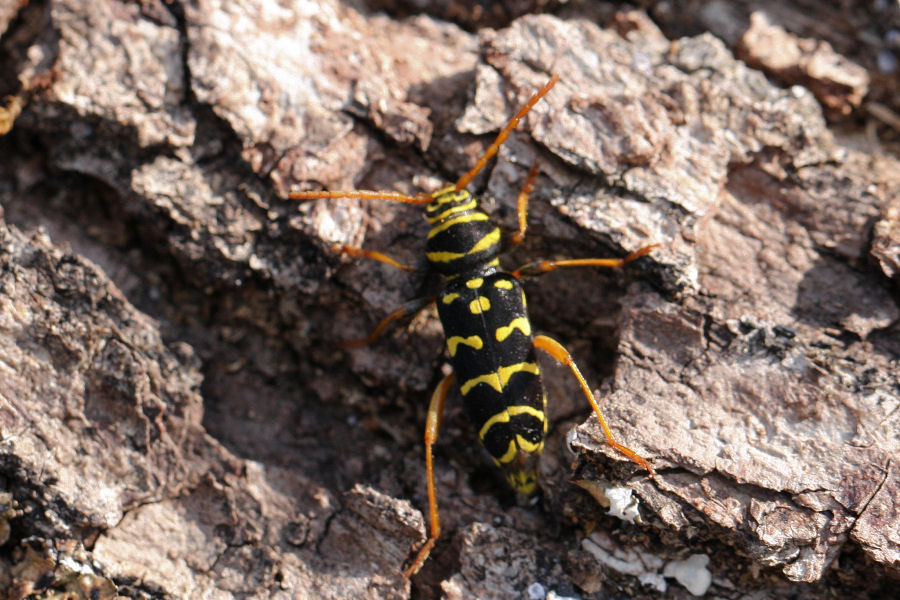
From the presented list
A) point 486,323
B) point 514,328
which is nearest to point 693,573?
point 514,328

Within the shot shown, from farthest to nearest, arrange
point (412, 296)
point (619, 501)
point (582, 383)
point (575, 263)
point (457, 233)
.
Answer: point (412, 296) → point (457, 233) → point (575, 263) → point (582, 383) → point (619, 501)

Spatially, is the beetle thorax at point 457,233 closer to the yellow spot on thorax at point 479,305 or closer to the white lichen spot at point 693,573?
the yellow spot on thorax at point 479,305

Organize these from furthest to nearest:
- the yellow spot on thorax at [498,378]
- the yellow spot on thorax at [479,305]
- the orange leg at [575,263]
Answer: the yellow spot on thorax at [479,305]
the yellow spot on thorax at [498,378]
the orange leg at [575,263]

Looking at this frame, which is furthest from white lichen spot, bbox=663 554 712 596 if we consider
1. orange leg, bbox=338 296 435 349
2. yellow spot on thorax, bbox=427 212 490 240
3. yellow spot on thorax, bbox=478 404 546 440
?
yellow spot on thorax, bbox=427 212 490 240

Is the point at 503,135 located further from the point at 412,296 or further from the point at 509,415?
the point at 509,415

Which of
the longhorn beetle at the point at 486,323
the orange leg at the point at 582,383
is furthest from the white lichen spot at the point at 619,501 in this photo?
the longhorn beetle at the point at 486,323

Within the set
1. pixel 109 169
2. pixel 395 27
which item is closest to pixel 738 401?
pixel 395 27

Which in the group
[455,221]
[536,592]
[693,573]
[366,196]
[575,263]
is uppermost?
[366,196]
